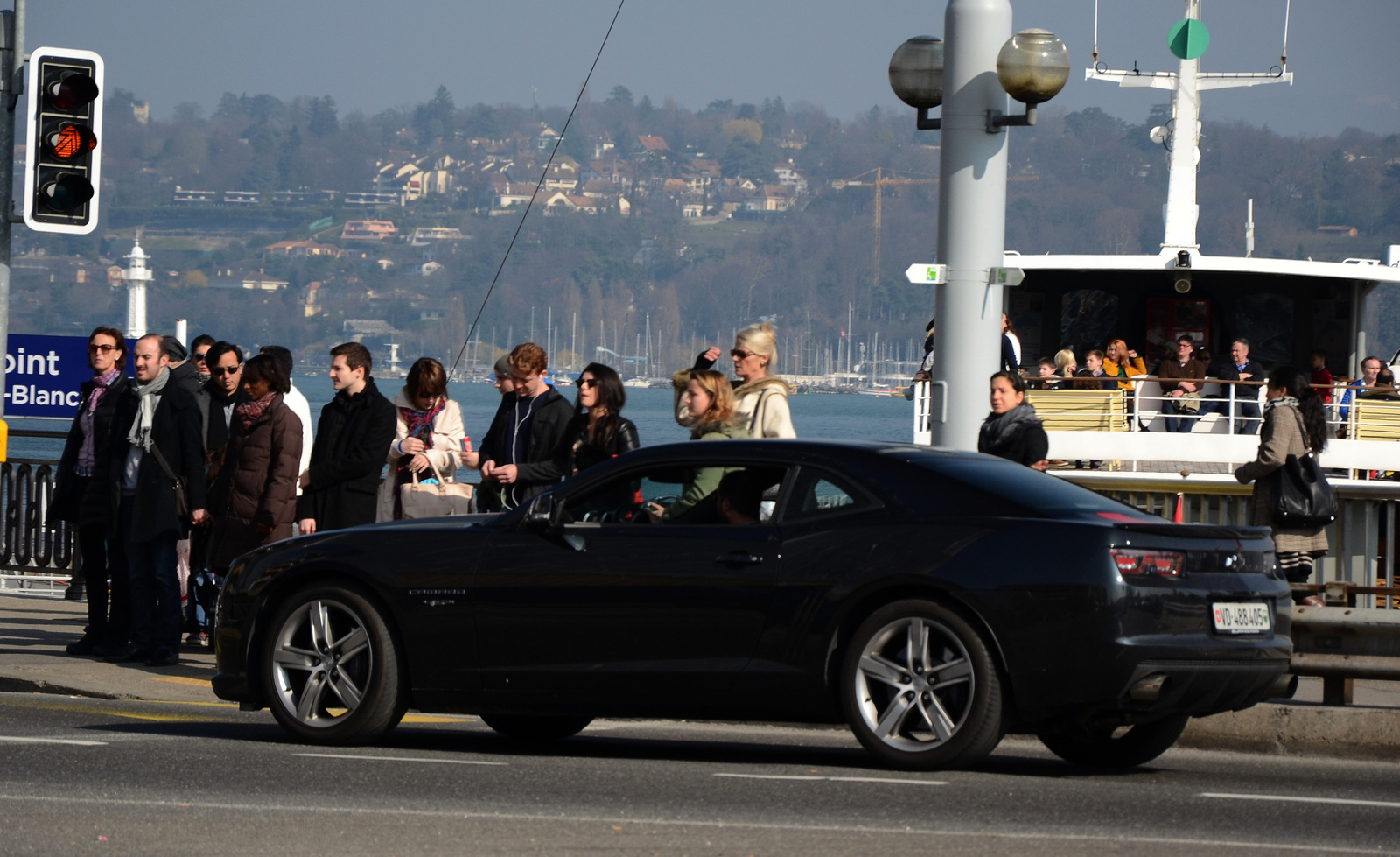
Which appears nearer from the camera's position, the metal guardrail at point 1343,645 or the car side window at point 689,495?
the car side window at point 689,495

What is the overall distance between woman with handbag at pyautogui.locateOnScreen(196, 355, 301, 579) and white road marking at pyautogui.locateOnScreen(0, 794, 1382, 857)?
4281 millimetres

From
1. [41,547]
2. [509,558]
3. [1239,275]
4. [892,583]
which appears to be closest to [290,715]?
[509,558]

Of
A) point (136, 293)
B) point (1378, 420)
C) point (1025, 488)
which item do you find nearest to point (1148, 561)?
point (1025, 488)

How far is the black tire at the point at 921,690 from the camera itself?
25.5 ft


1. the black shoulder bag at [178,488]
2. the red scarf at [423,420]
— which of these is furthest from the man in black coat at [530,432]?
the black shoulder bag at [178,488]

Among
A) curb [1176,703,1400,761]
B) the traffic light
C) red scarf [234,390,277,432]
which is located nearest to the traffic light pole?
the traffic light

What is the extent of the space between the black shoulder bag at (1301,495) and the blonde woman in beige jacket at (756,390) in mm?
3417

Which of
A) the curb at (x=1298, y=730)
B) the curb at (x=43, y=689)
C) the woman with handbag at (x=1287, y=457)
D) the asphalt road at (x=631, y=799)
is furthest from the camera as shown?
the woman with handbag at (x=1287, y=457)

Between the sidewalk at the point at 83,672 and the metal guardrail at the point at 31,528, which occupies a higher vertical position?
the metal guardrail at the point at 31,528

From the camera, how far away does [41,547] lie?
1677 cm

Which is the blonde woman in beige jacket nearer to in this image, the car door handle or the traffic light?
the car door handle

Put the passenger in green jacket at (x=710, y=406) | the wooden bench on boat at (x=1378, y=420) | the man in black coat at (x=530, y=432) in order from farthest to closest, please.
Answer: the wooden bench on boat at (x=1378, y=420) < the man in black coat at (x=530, y=432) < the passenger in green jacket at (x=710, y=406)

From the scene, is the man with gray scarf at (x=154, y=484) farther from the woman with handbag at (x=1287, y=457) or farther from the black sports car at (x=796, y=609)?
the woman with handbag at (x=1287, y=457)

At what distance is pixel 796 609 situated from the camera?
8070 mm
